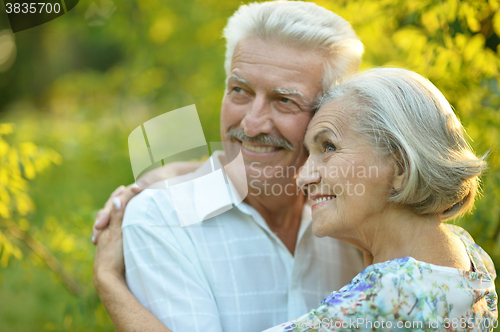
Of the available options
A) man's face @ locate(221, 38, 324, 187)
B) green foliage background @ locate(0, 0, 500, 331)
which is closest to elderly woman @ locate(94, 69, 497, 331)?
man's face @ locate(221, 38, 324, 187)

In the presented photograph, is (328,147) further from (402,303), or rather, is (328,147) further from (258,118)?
(402,303)

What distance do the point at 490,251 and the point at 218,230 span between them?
69.9 inches

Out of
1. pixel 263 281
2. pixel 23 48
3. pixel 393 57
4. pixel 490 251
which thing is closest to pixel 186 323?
pixel 263 281

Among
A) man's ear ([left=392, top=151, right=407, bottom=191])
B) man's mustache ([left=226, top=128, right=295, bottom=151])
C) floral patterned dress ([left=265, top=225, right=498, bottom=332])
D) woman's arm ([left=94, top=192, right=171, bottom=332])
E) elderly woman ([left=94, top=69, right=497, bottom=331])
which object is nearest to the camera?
floral patterned dress ([left=265, top=225, right=498, bottom=332])

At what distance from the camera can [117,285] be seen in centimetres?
196

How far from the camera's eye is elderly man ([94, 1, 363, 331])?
1.92 meters

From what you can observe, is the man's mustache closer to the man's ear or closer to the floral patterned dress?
the man's ear

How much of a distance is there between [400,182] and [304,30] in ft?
3.05

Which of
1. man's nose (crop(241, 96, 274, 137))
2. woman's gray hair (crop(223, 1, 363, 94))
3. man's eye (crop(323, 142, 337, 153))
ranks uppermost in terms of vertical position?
woman's gray hair (crop(223, 1, 363, 94))

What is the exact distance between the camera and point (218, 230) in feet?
7.04

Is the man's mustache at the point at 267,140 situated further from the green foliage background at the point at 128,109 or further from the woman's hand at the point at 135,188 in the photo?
the green foliage background at the point at 128,109

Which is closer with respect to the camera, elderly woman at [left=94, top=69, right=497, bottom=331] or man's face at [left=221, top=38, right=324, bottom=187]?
elderly woman at [left=94, top=69, right=497, bottom=331]

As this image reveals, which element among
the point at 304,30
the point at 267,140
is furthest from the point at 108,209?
the point at 304,30

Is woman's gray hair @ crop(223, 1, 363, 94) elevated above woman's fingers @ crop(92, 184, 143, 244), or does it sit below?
above
